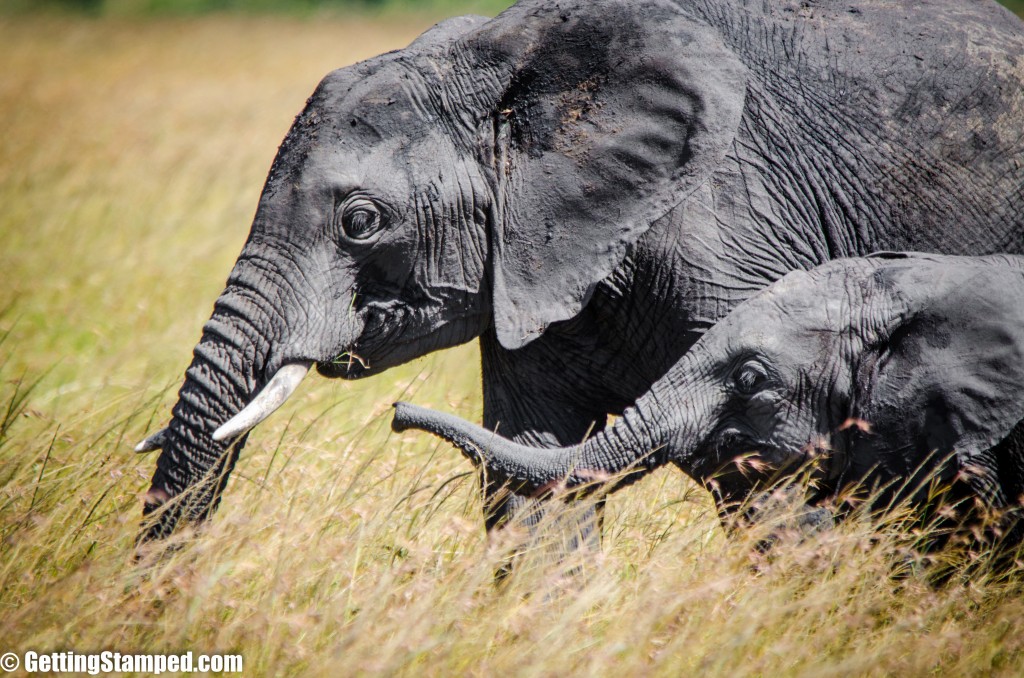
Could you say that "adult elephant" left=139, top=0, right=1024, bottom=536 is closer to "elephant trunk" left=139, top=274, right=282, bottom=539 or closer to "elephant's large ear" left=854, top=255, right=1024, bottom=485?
"elephant trunk" left=139, top=274, right=282, bottom=539

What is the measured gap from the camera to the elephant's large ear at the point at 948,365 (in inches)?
152

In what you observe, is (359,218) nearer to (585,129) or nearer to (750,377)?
(585,129)

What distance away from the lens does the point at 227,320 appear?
159 inches

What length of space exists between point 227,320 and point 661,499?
1.96 m

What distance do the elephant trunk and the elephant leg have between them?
88cm

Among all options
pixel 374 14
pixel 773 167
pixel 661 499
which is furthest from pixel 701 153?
pixel 374 14

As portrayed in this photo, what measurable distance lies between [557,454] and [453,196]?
93 centimetres

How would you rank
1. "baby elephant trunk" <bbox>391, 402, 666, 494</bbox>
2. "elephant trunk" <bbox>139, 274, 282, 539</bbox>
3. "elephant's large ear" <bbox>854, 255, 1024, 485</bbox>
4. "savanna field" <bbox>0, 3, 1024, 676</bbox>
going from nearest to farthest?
"savanna field" <bbox>0, 3, 1024, 676</bbox>, "baby elephant trunk" <bbox>391, 402, 666, 494</bbox>, "elephant's large ear" <bbox>854, 255, 1024, 485</bbox>, "elephant trunk" <bbox>139, 274, 282, 539</bbox>

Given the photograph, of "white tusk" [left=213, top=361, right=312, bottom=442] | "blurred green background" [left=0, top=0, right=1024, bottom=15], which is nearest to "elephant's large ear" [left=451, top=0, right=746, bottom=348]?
"white tusk" [left=213, top=361, right=312, bottom=442]

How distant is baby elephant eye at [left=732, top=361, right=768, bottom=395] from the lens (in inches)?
149

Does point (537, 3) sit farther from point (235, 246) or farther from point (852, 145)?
point (235, 246)

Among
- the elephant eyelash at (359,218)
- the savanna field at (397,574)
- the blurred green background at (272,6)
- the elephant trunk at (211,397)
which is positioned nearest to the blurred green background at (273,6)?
the blurred green background at (272,6)

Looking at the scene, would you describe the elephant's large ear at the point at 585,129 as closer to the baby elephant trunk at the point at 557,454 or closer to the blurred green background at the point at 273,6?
the baby elephant trunk at the point at 557,454

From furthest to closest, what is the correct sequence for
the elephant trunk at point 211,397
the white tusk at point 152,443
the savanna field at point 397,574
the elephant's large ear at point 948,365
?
1. the white tusk at point 152,443
2. the elephant trunk at point 211,397
3. the elephant's large ear at point 948,365
4. the savanna field at point 397,574
